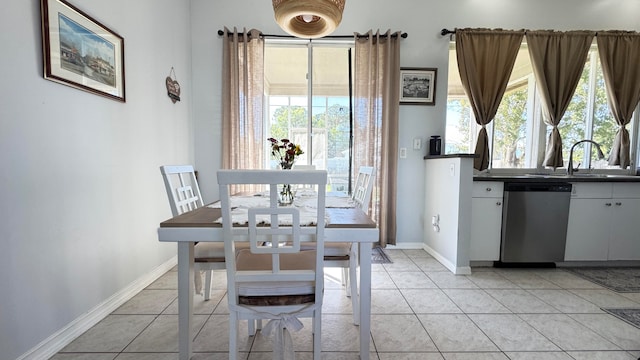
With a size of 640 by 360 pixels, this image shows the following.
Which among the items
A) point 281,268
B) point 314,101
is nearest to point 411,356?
point 281,268

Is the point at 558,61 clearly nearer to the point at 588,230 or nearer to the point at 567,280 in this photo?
the point at 588,230

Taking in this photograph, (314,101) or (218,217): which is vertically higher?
(314,101)

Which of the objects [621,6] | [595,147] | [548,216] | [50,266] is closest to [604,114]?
[595,147]

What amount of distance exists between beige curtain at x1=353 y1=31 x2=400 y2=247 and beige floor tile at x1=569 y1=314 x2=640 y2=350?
5.04 feet

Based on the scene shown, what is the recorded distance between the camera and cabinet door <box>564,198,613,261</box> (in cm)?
253

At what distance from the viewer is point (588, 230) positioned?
2.54 m

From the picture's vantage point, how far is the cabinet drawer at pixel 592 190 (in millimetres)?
2510

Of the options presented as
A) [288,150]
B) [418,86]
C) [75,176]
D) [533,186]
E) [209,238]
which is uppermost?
[418,86]

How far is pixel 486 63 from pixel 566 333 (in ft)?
7.95

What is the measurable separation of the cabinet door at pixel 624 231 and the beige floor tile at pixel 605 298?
73cm

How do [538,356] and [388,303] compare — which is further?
[388,303]

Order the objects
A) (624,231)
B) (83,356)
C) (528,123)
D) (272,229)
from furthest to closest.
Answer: (528,123) < (624,231) < (83,356) < (272,229)

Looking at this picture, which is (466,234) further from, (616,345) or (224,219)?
(224,219)

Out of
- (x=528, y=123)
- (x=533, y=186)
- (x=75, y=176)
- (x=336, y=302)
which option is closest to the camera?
(x=75, y=176)
